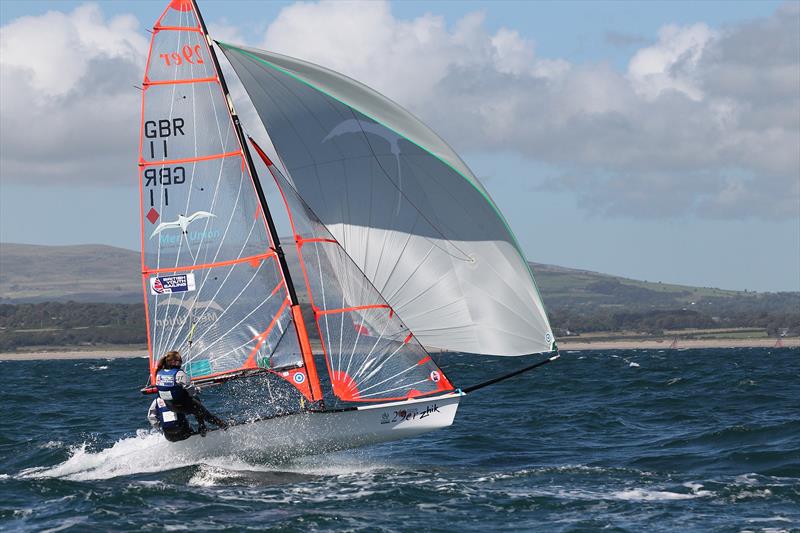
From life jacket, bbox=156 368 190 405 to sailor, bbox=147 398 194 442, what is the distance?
0.15 m

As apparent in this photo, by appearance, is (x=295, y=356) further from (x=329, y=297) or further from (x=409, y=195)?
(x=409, y=195)

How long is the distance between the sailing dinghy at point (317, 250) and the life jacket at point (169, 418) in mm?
338

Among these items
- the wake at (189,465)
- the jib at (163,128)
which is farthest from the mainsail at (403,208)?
the wake at (189,465)

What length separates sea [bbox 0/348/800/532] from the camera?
12648 millimetres

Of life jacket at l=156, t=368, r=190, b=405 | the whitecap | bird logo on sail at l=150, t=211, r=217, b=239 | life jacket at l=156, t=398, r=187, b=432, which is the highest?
bird logo on sail at l=150, t=211, r=217, b=239

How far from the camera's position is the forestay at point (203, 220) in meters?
16.3

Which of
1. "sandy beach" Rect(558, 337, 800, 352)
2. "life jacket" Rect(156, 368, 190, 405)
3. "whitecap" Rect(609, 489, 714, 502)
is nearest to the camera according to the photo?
"whitecap" Rect(609, 489, 714, 502)

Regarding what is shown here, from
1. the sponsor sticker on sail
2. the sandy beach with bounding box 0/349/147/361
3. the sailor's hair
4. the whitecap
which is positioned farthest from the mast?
the sandy beach with bounding box 0/349/147/361

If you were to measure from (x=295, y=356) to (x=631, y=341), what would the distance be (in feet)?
430

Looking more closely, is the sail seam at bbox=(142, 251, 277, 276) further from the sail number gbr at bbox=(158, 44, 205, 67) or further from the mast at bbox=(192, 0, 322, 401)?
the sail number gbr at bbox=(158, 44, 205, 67)

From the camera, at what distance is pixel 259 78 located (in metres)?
16.0

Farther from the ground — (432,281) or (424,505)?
(432,281)

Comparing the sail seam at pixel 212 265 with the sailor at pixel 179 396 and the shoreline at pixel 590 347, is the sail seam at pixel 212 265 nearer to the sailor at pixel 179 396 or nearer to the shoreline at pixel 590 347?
the sailor at pixel 179 396

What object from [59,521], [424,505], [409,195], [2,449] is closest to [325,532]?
[424,505]
